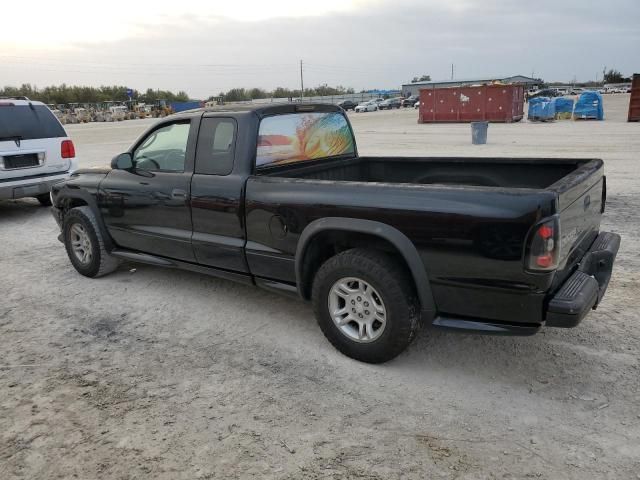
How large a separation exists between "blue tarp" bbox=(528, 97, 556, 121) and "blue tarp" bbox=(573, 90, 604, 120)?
1167 mm

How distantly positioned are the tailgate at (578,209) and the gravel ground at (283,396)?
0.72 m

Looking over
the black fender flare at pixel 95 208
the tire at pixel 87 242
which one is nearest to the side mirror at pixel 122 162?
the black fender flare at pixel 95 208

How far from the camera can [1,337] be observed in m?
4.16

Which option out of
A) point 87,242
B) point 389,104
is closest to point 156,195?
point 87,242

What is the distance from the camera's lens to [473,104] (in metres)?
28.2

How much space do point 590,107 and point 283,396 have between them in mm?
27978

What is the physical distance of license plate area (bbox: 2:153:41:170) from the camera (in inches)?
310

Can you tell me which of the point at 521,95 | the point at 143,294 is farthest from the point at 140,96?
the point at 143,294

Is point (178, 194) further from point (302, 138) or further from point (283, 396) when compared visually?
point (283, 396)

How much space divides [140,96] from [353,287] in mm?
98497

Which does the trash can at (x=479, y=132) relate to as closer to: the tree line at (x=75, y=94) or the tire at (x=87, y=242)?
A: the tire at (x=87, y=242)

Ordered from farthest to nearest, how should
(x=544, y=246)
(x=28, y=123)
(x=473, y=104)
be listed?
(x=473, y=104) < (x=28, y=123) < (x=544, y=246)

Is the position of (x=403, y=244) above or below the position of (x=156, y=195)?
below

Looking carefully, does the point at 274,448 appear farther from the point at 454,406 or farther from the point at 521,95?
the point at 521,95
